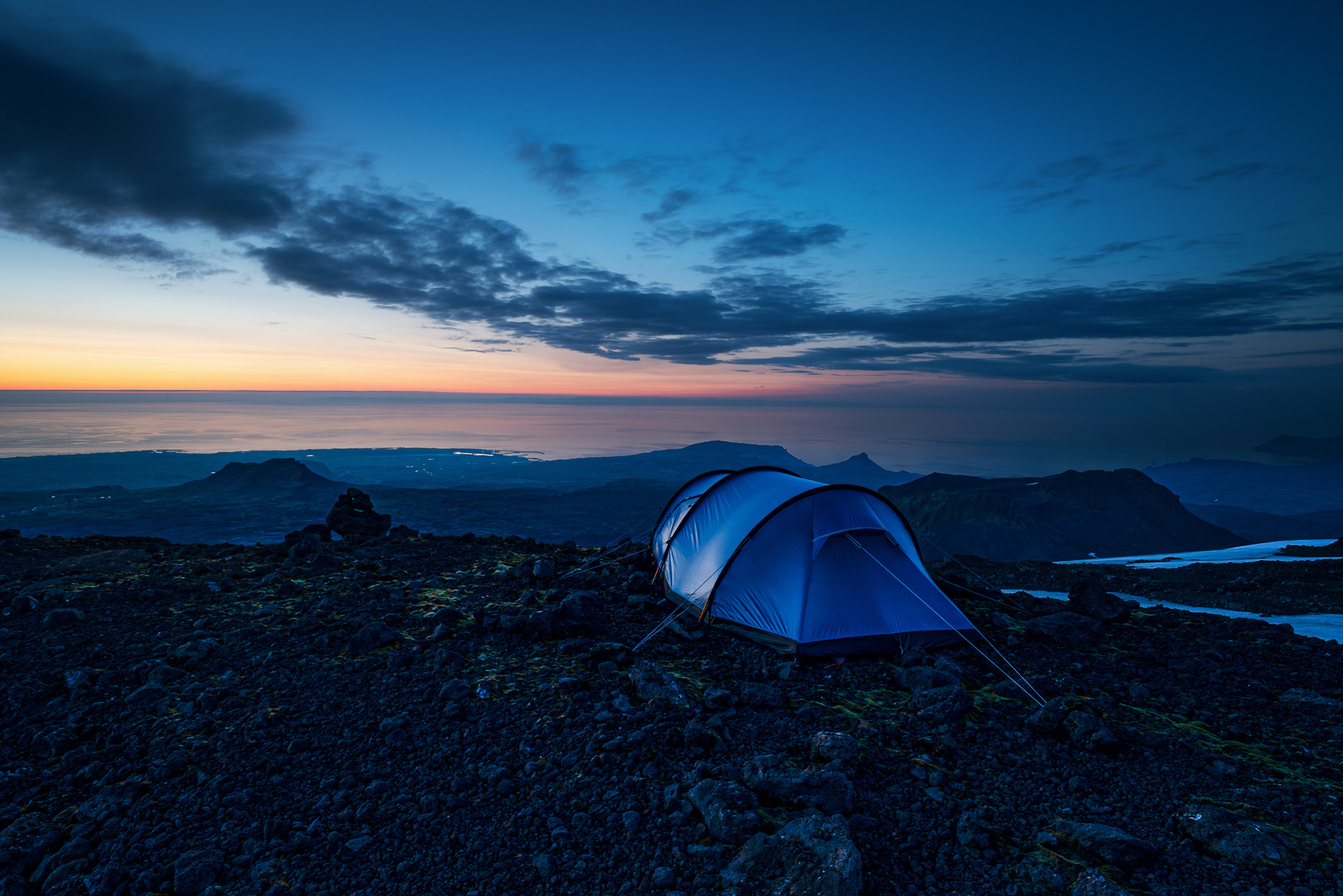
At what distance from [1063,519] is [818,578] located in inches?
7164

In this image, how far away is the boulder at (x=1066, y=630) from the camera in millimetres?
9773

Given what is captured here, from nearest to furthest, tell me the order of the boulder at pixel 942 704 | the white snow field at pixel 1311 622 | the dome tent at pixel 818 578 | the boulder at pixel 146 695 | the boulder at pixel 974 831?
the boulder at pixel 974 831, the boulder at pixel 942 704, the boulder at pixel 146 695, the dome tent at pixel 818 578, the white snow field at pixel 1311 622

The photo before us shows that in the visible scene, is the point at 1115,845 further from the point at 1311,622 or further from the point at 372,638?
the point at 1311,622

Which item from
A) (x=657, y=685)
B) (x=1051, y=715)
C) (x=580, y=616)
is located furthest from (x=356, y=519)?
(x=1051, y=715)

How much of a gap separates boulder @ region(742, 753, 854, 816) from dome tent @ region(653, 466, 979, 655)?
3.26m

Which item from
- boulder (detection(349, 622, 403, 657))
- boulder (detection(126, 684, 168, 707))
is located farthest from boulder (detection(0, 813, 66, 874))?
boulder (detection(349, 622, 403, 657))

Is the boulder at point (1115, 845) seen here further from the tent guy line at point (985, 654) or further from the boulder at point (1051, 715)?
the tent guy line at point (985, 654)

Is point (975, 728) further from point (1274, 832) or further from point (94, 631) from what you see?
point (94, 631)

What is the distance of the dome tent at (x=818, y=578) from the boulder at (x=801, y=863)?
4107 mm

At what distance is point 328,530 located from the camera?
17.1 m

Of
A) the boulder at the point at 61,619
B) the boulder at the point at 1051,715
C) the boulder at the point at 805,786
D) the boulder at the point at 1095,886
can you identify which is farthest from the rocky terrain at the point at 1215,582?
the boulder at the point at 61,619

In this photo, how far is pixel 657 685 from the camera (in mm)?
7320

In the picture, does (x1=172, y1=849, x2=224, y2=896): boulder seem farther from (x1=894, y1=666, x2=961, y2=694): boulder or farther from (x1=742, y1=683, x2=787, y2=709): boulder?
(x1=894, y1=666, x2=961, y2=694): boulder

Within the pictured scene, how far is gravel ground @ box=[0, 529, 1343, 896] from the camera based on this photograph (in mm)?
4629
